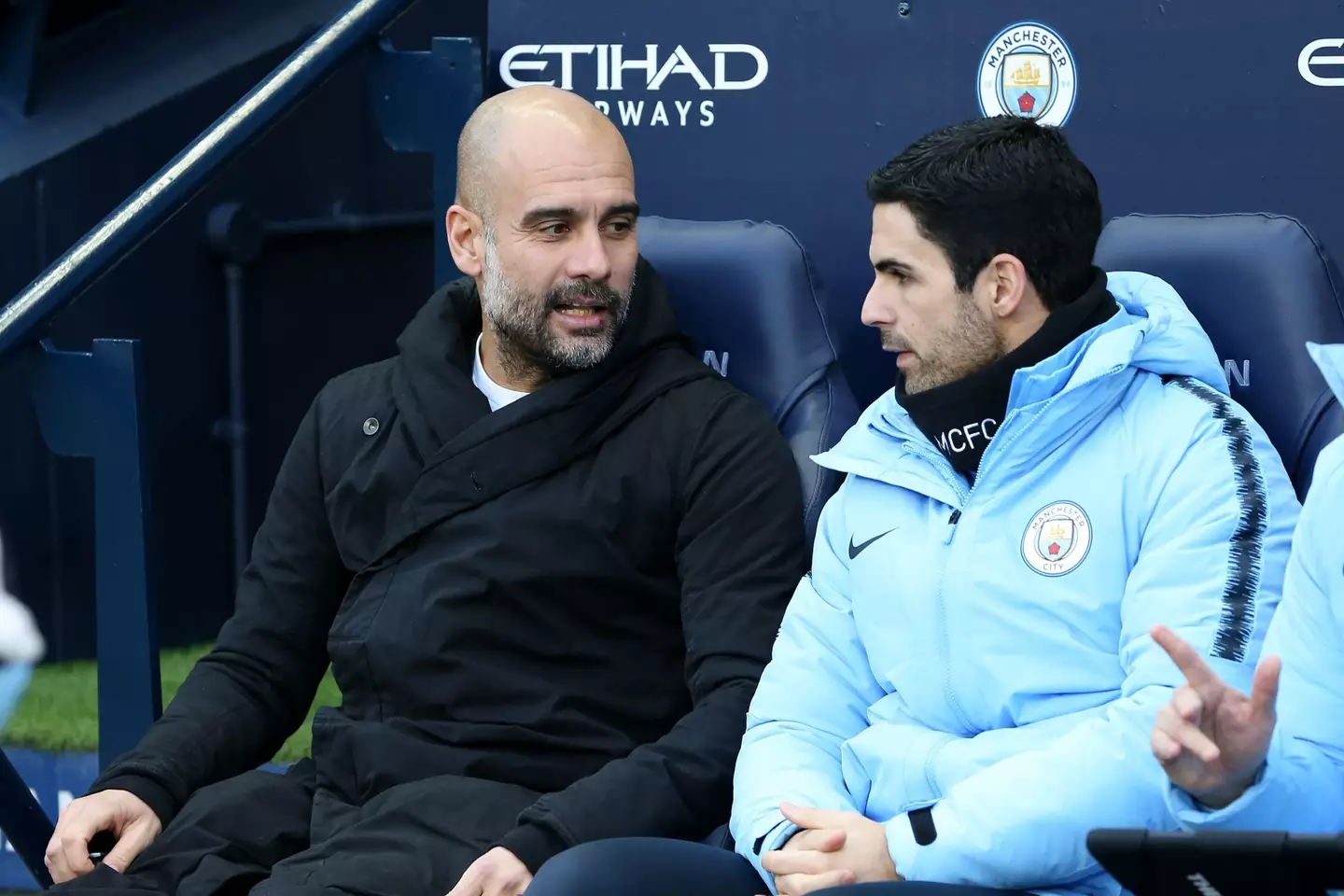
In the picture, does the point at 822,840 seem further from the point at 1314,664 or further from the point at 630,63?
the point at 630,63

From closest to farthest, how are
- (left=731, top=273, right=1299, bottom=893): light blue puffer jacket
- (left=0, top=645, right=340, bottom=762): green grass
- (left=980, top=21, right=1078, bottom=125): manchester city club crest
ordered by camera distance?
(left=731, top=273, right=1299, bottom=893): light blue puffer jacket
(left=980, top=21, right=1078, bottom=125): manchester city club crest
(left=0, top=645, right=340, bottom=762): green grass

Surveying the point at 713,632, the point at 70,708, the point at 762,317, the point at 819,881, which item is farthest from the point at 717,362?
the point at 70,708

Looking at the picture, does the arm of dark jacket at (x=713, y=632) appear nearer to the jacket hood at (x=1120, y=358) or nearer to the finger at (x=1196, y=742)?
the jacket hood at (x=1120, y=358)

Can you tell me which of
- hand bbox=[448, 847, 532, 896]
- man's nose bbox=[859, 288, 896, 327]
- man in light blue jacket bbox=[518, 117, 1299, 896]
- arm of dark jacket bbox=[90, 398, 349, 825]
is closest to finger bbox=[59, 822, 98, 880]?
arm of dark jacket bbox=[90, 398, 349, 825]

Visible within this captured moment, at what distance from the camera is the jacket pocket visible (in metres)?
2.02

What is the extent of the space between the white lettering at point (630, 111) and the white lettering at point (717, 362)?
1.82ft

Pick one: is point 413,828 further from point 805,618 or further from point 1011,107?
point 1011,107

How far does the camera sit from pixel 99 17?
462cm

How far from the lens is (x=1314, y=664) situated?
1.75 m

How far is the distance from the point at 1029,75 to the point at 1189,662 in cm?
147

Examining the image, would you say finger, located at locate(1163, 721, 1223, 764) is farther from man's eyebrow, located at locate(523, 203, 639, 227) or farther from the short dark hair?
man's eyebrow, located at locate(523, 203, 639, 227)

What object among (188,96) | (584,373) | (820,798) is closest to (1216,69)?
(584,373)

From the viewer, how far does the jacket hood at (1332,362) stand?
5.66 ft

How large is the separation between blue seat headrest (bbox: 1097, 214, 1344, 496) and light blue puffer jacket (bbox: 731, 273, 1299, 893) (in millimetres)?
191
